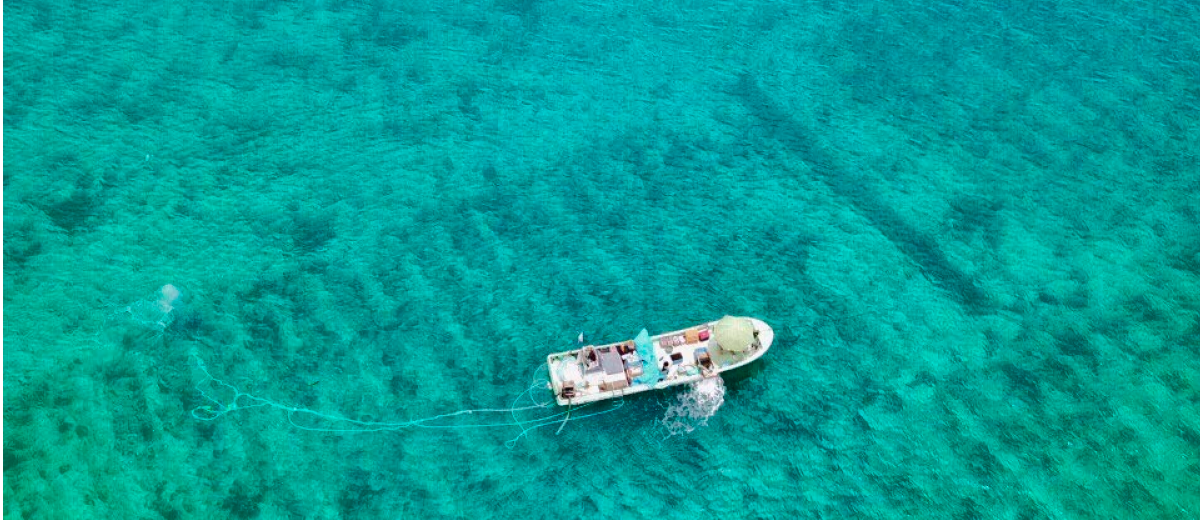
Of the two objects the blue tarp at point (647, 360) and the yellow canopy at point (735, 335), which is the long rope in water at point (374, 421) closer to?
the blue tarp at point (647, 360)

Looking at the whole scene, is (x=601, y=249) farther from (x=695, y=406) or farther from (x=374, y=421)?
(x=374, y=421)

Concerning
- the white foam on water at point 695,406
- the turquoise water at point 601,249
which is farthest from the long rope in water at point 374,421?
the white foam on water at point 695,406

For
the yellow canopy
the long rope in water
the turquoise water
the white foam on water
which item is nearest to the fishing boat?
the yellow canopy

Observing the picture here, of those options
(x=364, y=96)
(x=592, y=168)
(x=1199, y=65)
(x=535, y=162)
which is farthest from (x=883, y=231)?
(x=364, y=96)

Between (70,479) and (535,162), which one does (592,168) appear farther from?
(70,479)

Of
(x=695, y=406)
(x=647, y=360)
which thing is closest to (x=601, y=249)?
(x=647, y=360)
